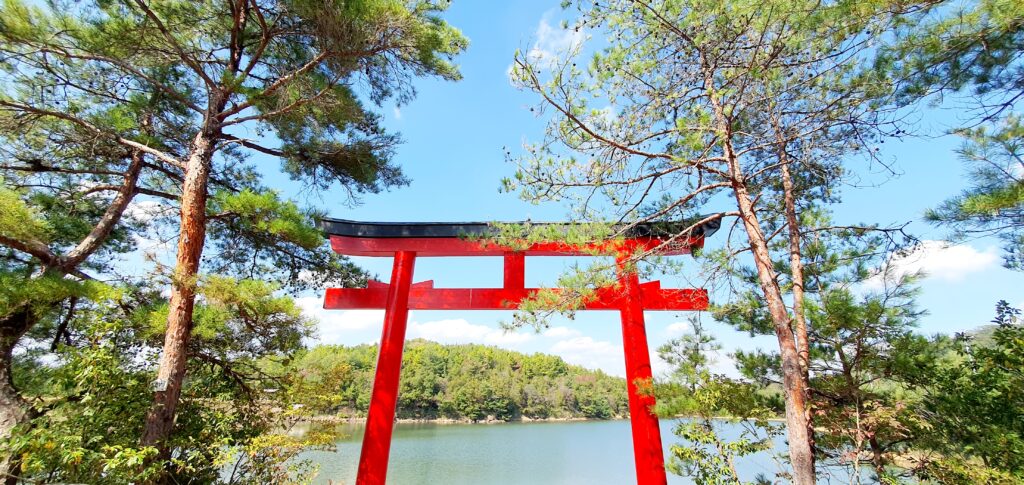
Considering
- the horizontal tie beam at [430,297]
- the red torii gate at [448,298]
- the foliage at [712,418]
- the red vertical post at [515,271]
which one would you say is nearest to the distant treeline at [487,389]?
the horizontal tie beam at [430,297]

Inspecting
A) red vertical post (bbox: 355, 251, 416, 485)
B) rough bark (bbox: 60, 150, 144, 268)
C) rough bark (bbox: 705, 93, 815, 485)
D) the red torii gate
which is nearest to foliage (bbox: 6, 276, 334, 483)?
rough bark (bbox: 60, 150, 144, 268)

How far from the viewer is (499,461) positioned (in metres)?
10.6

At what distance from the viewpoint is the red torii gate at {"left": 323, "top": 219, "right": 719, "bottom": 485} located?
329cm

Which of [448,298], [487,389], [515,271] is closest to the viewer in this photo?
[515,271]

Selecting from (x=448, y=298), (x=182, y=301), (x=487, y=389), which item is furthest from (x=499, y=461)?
(x=487, y=389)

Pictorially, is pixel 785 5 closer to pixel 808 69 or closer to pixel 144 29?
pixel 808 69

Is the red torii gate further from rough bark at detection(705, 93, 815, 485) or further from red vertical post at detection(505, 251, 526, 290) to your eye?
rough bark at detection(705, 93, 815, 485)

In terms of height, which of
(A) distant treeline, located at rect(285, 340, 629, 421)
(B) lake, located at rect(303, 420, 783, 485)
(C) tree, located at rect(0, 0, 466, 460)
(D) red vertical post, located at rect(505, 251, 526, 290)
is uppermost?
(C) tree, located at rect(0, 0, 466, 460)

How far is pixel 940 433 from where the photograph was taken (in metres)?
2.16

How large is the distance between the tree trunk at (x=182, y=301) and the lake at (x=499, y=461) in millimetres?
3835

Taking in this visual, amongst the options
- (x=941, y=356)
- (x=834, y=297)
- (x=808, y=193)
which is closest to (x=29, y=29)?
(x=834, y=297)

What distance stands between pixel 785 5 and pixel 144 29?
14.2 ft

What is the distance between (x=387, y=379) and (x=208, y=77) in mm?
3019

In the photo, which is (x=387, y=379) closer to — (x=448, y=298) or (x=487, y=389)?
(x=448, y=298)
